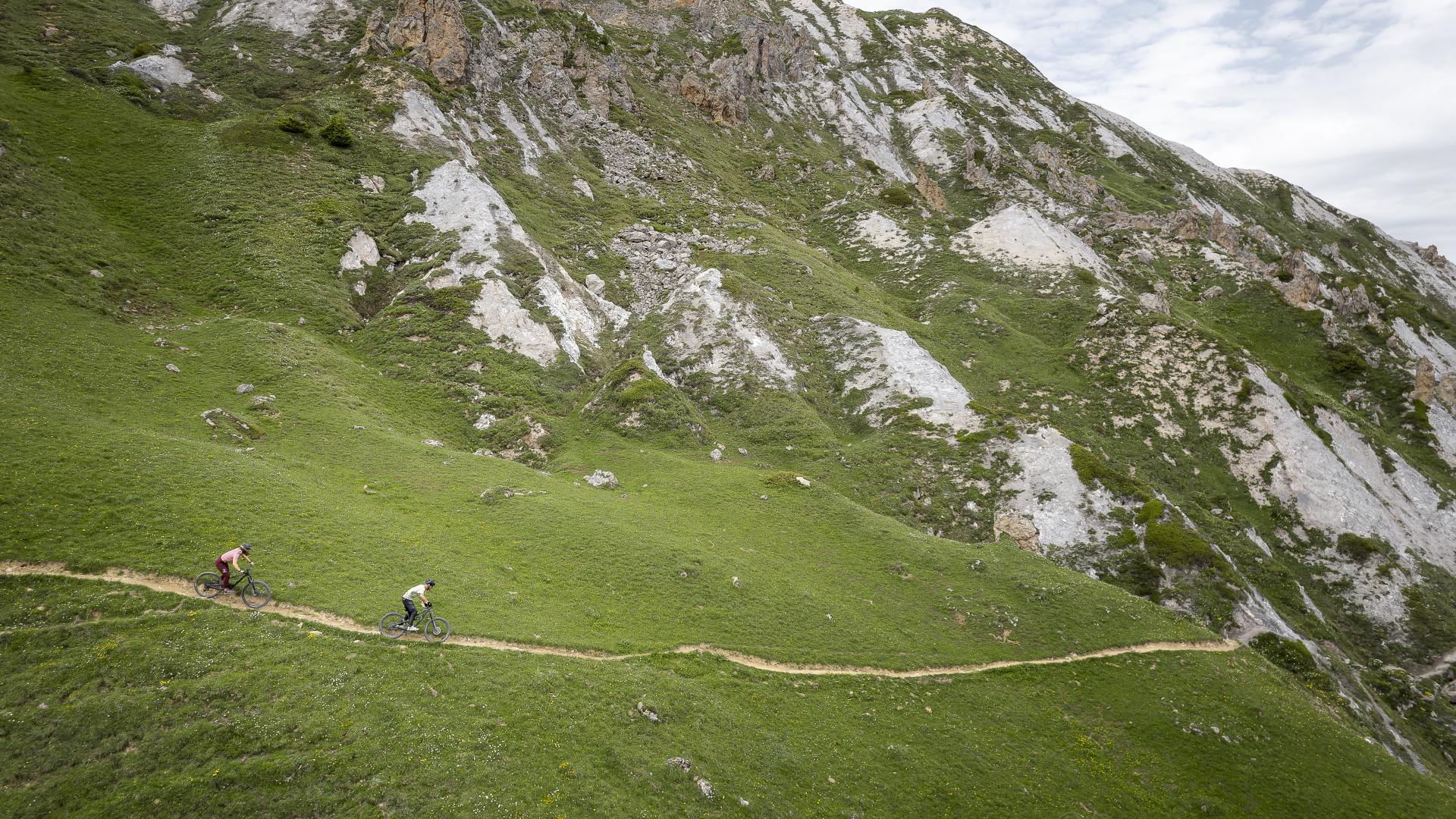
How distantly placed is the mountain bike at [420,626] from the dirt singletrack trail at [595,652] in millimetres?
365

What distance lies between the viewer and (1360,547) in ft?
157

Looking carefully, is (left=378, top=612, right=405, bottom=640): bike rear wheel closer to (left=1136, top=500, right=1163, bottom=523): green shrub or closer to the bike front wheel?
the bike front wheel

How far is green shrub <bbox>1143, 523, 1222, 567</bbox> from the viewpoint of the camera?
3838cm

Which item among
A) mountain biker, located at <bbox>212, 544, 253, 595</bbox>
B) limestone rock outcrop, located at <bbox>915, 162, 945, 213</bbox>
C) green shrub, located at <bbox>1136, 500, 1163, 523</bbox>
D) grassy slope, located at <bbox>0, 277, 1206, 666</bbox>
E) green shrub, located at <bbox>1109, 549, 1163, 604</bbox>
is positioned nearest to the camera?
mountain biker, located at <bbox>212, 544, 253, 595</bbox>

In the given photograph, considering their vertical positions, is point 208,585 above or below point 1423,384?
below

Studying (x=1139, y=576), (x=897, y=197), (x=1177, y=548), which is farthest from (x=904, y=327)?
(x=897, y=197)

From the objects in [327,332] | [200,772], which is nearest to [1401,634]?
[200,772]

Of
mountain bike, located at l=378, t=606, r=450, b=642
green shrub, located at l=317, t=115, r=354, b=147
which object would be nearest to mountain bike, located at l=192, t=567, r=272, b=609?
mountain bike, located at l=378, t=606, r=450, b=642

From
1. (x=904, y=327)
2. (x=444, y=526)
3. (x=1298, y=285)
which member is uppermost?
(x=1298, y=285)

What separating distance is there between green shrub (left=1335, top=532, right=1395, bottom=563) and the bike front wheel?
224 ft

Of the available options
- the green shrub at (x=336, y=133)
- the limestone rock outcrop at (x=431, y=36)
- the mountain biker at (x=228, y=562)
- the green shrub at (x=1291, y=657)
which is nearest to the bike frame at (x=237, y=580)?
the mountain biker at (x=228, y=562)

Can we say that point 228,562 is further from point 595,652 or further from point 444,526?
point 595,652

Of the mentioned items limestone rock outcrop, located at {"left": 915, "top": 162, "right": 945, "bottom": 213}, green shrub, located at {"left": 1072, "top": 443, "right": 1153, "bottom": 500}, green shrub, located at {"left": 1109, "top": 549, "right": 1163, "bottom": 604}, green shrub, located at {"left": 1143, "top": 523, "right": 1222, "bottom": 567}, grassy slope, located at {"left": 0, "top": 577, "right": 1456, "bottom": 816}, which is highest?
limestone rock outcrop, located at {"left": 915, "top": 162, "right": 945, "bottom": 213}

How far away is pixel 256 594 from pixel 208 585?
155 cm
